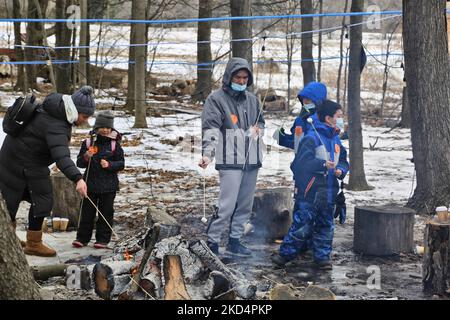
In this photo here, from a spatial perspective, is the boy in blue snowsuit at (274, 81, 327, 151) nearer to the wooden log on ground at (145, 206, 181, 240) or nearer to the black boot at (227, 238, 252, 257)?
the black boot at (227, 238, 252, 257)

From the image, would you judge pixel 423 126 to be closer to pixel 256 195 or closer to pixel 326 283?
pixel 256 195

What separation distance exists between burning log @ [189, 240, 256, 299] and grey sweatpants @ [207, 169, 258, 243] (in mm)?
1392

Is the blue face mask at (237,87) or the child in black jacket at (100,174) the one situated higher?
the blue face mask at (237,87)

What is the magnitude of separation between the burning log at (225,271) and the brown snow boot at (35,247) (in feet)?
6.71

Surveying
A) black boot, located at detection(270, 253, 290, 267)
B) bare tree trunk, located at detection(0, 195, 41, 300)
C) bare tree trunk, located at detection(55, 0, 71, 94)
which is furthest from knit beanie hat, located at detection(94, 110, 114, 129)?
bare tree trunk, located at detection(55, 0, 71, 94)

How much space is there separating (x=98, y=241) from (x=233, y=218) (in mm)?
1462

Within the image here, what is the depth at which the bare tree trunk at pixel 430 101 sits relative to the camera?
367 inches

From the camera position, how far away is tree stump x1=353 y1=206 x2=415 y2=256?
7582 millimetres

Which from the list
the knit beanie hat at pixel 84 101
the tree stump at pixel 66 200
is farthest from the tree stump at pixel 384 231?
the tree stump at pixel 66 200

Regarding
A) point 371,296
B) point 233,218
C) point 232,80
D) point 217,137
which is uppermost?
point 232,80

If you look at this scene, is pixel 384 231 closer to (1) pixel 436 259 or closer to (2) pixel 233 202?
(1) pixel 436 259

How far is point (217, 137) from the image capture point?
23.6 ft

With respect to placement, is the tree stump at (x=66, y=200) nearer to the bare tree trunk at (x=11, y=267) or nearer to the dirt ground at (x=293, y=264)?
the dirt ground at (x=293, y=264)

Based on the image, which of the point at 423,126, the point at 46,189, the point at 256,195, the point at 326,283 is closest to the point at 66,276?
the point at 46,189
